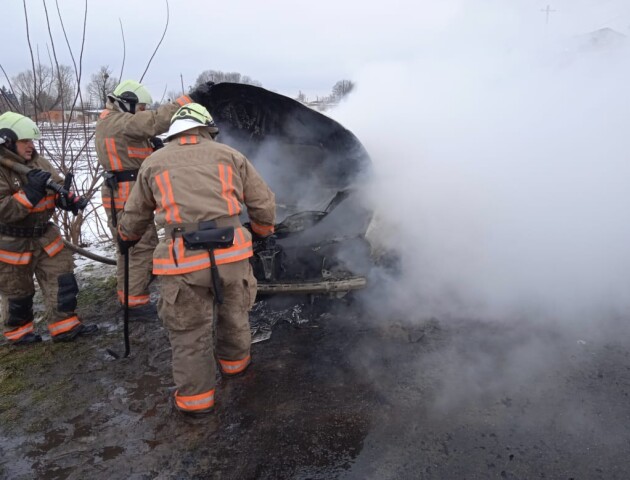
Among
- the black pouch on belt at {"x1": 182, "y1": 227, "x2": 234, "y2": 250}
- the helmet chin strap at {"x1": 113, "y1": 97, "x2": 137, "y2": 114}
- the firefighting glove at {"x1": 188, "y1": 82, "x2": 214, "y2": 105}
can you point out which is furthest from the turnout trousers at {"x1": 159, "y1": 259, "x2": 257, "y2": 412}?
the helmet chin strap at {"x1": 113, "y1": 97, "x2": 137, "y2": 114}

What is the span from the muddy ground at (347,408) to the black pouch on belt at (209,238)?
112 centimetres

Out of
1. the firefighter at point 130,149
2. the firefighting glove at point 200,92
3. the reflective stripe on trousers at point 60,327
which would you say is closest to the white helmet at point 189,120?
the firefighter at point 130,149

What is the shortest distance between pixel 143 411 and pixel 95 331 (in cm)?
150

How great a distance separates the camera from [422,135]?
189 inches

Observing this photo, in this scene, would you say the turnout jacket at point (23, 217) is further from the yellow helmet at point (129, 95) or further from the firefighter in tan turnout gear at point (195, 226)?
the firefighter in tan turnout gear at point (195, 226)

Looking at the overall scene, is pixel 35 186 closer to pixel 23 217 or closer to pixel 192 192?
pixel 23 217

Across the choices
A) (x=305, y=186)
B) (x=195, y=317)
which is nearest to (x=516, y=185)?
(x=305, y=186)

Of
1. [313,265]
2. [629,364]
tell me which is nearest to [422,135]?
[313,265]

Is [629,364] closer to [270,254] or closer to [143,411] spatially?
[270,254]

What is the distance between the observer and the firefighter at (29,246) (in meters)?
3.43

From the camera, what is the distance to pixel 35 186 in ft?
11.2

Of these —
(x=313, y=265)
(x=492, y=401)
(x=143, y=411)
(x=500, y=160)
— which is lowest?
(x=143, y=411)

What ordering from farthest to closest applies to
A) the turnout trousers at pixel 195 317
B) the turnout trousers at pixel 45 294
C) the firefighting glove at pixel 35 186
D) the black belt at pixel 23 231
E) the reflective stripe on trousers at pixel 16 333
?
the reflective stripe on trousers at pixel 16 333 < the turnout trousers at pixel 45 294 < the black belt at pixel 23 231 < the firefighting glove at pixel 35 186 < the turnout trousers at pixel 195 317

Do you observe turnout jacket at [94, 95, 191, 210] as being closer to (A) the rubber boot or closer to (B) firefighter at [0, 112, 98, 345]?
(B) firefighter at [0, 112, 98, 345]
